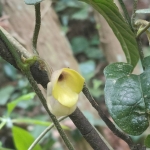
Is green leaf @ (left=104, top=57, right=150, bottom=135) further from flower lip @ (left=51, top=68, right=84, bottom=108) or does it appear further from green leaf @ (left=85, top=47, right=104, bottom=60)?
green leaf @ (left=85, top=47, right=104, bottom=60)

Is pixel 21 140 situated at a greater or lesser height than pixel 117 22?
lesser

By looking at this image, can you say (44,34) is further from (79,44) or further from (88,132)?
(79,44)

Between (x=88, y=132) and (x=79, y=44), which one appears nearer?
(x=88, y=132)

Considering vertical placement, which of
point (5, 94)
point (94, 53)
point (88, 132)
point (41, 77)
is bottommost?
point (94, 53)

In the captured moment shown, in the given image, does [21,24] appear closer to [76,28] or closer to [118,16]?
[118,16]

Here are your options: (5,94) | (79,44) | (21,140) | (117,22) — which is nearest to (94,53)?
(79,44)

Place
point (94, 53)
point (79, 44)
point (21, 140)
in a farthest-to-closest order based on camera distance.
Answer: point (79, 44) → point (94, 53) → point (21, 140)

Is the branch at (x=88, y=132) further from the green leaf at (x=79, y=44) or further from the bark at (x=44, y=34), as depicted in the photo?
the green leaf at (x=79, y=44)

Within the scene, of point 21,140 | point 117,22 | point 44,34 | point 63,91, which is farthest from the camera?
point 44,34
